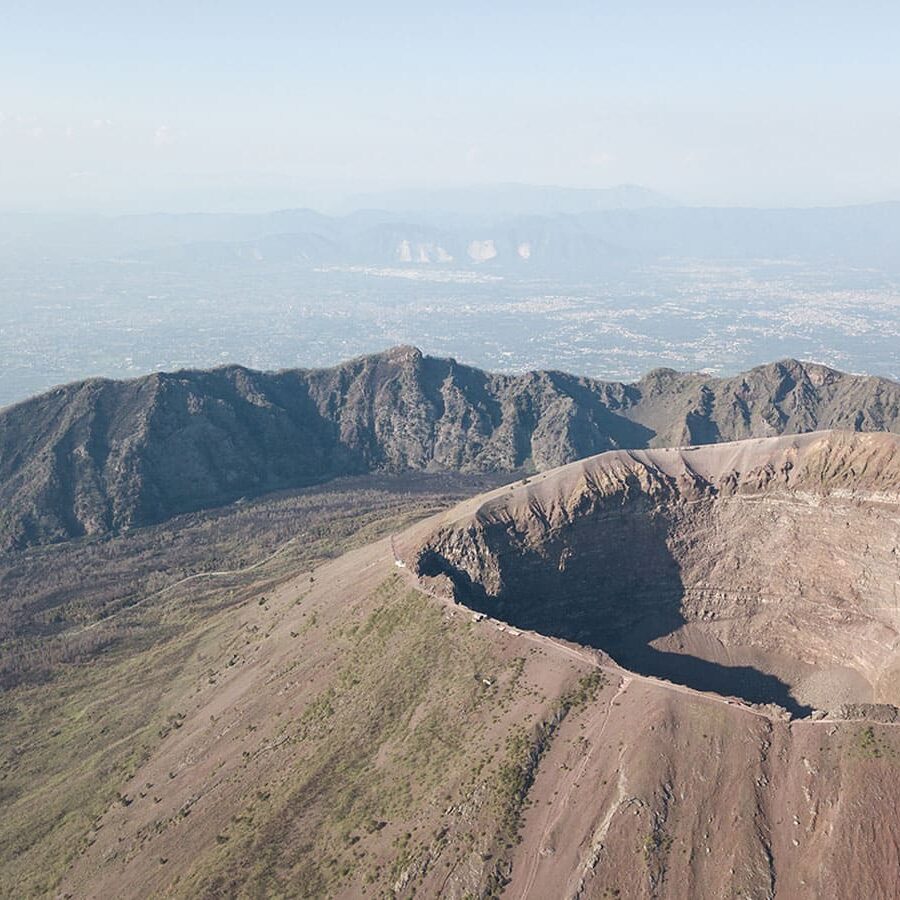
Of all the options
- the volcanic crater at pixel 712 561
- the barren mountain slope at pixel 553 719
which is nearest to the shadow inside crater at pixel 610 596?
the volcanic crater at pixel 712 561

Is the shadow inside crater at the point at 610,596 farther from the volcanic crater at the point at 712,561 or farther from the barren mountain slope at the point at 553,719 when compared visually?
the barren mountain slope at the point at 553,719

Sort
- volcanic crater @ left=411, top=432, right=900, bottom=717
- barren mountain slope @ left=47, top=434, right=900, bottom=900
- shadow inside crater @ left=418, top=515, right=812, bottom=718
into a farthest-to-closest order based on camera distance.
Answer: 1. shadow inside crater @ left=418, top=515, right=812, bottom=718
2. volcanic crater @ left=411, top=432, right=900, bottom=717
3. barren mountain slope @ left=47, top=434, right=900, bottom=900

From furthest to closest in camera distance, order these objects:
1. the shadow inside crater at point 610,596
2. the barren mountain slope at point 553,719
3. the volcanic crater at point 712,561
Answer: the shadow inside crater at point 610,596
the volcanic crater at point 712,561
the barren mountain slope at point 553,719

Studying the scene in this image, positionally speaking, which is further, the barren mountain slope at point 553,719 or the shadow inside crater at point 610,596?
the shadow inside crater at point 610,596

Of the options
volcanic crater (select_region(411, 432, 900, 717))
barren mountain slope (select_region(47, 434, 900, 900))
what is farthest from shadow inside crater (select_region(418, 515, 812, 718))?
barren mountain slope (select_region(47, 434, 900, 900))

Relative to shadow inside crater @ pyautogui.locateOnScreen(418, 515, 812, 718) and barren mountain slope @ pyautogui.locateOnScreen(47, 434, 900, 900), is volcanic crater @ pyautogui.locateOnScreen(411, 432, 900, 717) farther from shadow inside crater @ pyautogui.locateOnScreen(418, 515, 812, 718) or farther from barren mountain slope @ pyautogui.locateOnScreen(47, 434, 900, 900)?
barren mountain slope @ pyautogui.locateOnScreen(47, 434, 900, 900)

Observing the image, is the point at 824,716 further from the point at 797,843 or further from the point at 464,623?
the point at 464,623
